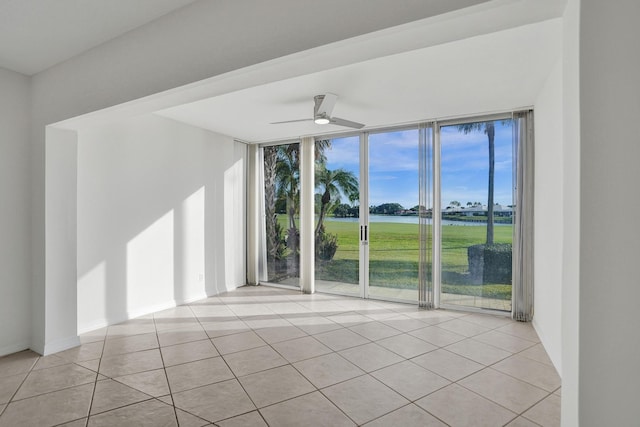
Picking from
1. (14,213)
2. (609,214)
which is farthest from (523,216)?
(14,213)

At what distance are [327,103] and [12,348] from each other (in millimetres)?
3822

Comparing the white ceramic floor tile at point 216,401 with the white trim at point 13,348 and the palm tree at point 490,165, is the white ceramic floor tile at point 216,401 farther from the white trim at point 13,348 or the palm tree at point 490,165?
the palm tree at point 490,165

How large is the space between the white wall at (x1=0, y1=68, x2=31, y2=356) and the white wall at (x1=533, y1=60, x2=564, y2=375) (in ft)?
15.8

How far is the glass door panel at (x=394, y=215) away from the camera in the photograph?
16.8 ft

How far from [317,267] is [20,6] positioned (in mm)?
4739

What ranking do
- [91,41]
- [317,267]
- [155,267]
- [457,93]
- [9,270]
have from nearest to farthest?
[91,41]
[9,270]
[457,93]
[155,267]
[317,267]

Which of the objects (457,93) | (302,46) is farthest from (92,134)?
(457,93)

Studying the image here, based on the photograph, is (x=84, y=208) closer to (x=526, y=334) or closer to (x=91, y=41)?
(x=91, y=41)

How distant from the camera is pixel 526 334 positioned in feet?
12.7

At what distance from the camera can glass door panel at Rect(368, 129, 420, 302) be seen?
5.11 meters

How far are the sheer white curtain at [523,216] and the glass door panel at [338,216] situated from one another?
2.20 meters

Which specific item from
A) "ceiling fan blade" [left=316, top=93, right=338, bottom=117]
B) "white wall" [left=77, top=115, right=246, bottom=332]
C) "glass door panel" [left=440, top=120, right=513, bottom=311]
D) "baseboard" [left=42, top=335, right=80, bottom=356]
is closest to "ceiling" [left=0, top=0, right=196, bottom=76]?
"white wall" [left=77, top=115, right=246, bottom=332]

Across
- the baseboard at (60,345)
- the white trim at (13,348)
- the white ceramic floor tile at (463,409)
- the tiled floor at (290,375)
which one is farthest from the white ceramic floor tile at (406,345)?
the white trim at (13,348)

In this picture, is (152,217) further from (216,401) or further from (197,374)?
Answer: (216,401)
